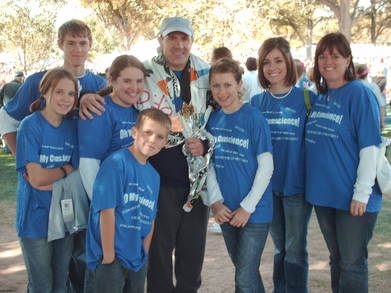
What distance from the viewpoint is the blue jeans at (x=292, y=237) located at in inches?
126

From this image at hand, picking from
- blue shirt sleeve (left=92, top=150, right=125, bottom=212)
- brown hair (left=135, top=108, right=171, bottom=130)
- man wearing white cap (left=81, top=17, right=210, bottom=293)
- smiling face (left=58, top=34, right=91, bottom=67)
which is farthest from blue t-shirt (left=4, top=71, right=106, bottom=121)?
blue shirt sleeve (left=92, top=150, right=125, bottom=212)

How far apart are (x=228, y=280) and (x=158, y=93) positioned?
6.76ft

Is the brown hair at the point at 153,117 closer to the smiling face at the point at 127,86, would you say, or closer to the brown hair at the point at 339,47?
the smiling face at the point at 127,86

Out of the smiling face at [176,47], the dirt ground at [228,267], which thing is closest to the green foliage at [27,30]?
the dirt ground at [228,267]

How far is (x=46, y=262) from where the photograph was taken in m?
2.87

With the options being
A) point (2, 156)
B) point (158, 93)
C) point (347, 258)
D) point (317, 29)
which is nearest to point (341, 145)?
point (347, 258)

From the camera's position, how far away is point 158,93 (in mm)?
3188

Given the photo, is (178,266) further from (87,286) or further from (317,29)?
(317,29)

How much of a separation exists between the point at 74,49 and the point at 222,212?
1695mm

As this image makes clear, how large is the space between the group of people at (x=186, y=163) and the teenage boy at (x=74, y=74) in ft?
0.04

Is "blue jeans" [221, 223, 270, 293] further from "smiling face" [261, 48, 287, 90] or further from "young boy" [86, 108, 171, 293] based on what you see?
"smiling face" [261, 48, 287, 90]

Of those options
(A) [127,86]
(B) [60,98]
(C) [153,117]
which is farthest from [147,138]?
(B) [60,98]

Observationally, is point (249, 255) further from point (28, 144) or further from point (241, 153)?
point (28, 144)

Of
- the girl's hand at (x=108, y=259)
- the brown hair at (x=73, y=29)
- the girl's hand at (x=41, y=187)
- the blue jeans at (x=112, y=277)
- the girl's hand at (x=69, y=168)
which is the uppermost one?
the brown hair at (x=73, y=29)
